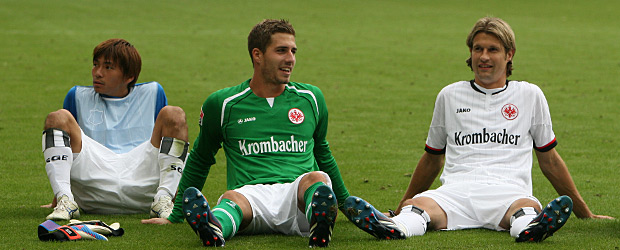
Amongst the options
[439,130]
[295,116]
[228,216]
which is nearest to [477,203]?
[439,130]

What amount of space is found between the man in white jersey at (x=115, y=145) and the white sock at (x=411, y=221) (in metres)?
1.82

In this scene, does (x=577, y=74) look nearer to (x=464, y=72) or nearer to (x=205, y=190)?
(x=464, y=72)

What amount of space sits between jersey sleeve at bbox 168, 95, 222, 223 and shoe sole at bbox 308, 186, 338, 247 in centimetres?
117

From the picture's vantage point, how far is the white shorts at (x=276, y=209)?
566 cm

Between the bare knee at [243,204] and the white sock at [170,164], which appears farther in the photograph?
the white sock at [170,164]

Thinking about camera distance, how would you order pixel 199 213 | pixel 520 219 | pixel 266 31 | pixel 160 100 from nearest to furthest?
pixel 199 213 < pixel 520 219 < pixel 266 31 < pixel 160 100

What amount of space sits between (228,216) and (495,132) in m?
2.07

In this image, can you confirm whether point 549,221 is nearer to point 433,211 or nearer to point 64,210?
point 433,211

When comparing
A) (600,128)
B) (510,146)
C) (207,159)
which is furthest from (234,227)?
(600,128)

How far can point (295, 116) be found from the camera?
601cm

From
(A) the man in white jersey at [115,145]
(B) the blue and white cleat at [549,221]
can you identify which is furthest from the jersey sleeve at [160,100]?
(B) the blue and white cleat at [549,221]

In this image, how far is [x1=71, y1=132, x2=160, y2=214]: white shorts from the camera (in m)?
6.84

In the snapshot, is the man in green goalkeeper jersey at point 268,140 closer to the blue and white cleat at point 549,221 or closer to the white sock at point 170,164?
the white sock at point 170,164

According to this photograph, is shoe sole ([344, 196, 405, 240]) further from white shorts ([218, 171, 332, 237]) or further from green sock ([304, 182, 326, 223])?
white shorts ([218, 171, 332, 237])
